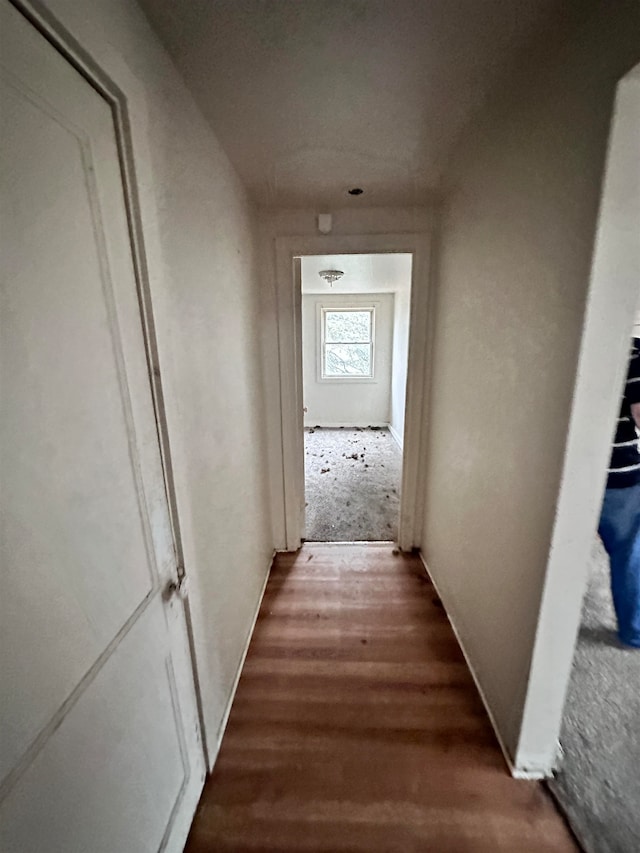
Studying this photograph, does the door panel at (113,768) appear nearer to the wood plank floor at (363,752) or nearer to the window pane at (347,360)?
the wood plank floor at (363,752)

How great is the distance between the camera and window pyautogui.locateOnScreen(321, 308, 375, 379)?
5.88 meters

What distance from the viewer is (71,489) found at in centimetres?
65

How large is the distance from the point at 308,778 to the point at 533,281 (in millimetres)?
1811

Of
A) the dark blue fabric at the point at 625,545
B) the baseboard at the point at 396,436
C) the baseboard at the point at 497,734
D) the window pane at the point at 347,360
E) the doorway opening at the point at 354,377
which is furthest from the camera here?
the window pane at the point at 347,360

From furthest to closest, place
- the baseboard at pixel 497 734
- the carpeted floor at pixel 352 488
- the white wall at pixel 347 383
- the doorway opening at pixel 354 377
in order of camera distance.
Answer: the white wall at pixel 347 383 < the doorway opening at pixel 354 377 < the carpeted floor at pixel 352 488 < the baseboard at pixel 497 734

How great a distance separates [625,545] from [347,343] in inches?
194

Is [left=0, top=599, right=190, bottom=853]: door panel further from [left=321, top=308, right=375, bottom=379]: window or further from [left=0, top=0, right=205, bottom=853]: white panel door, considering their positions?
[left=321, top=308, right=375, bottom=379]: window

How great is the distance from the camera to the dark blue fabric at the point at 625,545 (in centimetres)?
152

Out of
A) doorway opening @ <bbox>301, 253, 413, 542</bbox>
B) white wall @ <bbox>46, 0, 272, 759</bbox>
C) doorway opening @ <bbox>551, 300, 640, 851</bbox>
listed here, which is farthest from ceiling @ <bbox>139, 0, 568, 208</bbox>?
doorway opening @ <bbox>301, 253, 413, 542</bbox>

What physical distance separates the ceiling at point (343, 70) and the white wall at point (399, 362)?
3450mm

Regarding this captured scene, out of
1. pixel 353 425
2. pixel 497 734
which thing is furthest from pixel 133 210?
pixel 353 425

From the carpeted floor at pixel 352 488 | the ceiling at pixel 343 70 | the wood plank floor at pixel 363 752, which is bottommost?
the wood plank floor at pixel 363 752

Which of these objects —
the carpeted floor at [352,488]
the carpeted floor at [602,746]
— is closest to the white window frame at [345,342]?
the carpeted floor at [352,488]

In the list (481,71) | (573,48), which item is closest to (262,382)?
(481,71)
